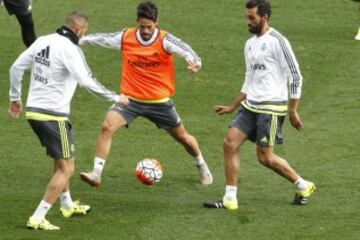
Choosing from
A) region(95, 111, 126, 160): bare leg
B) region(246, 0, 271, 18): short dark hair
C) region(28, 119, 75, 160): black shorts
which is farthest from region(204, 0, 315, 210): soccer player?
region(28, 119, 75, 160): black shorts

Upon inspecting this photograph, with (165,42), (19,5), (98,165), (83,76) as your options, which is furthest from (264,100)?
(19,5)

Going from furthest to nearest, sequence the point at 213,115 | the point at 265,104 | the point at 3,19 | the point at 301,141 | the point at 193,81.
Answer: the point at 3,19 < the point at 193,81 < the point at 213,115 < the point at 301,141 < the point at 265,104

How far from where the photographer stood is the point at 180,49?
13.1m

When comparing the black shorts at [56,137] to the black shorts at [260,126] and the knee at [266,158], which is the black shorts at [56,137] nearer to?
the black shorts at [260,126]

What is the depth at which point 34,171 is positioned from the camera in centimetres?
1415

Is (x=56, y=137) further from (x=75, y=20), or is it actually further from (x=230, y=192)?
(x=230, y=192)

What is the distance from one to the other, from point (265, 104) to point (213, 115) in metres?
4.71

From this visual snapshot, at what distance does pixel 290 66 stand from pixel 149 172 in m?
2.11

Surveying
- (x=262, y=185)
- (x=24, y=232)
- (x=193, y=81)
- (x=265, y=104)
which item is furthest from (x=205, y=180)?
(x=193, y=81)


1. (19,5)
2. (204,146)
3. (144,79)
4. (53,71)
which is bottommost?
(204,146)

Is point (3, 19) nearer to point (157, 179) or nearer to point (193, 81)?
point (193, 81)

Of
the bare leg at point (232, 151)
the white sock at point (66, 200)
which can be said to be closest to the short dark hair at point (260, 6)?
the bare leg at point (232, 151)

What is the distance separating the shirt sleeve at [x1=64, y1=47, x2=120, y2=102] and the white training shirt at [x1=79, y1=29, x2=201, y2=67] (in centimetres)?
186

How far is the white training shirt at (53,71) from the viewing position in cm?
1142
